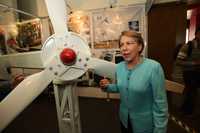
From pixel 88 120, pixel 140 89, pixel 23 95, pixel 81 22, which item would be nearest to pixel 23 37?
pixel 81 22

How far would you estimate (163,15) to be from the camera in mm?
3309

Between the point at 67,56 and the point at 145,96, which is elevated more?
the point at 67,56

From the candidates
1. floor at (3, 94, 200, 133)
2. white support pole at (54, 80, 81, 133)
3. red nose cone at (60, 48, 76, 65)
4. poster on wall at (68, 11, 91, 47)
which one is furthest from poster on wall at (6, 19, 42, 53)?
red nose cone at (60, 48, 76, 65)

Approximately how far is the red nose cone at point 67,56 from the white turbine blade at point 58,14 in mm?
123

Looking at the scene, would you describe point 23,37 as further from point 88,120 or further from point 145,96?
point 145,96

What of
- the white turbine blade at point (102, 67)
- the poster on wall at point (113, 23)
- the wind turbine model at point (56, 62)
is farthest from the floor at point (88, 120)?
the wind turbine model at point (56, 62)

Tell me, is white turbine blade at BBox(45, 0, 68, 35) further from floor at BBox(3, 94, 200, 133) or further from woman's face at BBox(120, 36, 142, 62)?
floor at BBox(3, 94, 200, 133)

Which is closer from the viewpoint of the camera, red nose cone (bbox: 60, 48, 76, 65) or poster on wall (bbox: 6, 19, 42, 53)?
red nose cone (bbox: 60, 48, 76, 65)

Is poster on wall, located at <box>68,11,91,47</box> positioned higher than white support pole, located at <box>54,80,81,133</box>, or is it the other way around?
poster on wall, located at <box>68,11,91,47</box>

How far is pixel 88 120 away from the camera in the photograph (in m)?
2.90

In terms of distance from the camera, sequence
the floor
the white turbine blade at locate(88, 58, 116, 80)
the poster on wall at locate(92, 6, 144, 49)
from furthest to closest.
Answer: the poster on wall at locate(92, 6, 144, 49), the floor, the white turbine blade at locate(88, 58, 116, 80)

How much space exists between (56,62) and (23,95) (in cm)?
31

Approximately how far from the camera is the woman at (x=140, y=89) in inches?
48.1

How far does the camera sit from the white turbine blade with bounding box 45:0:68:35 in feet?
3.86
